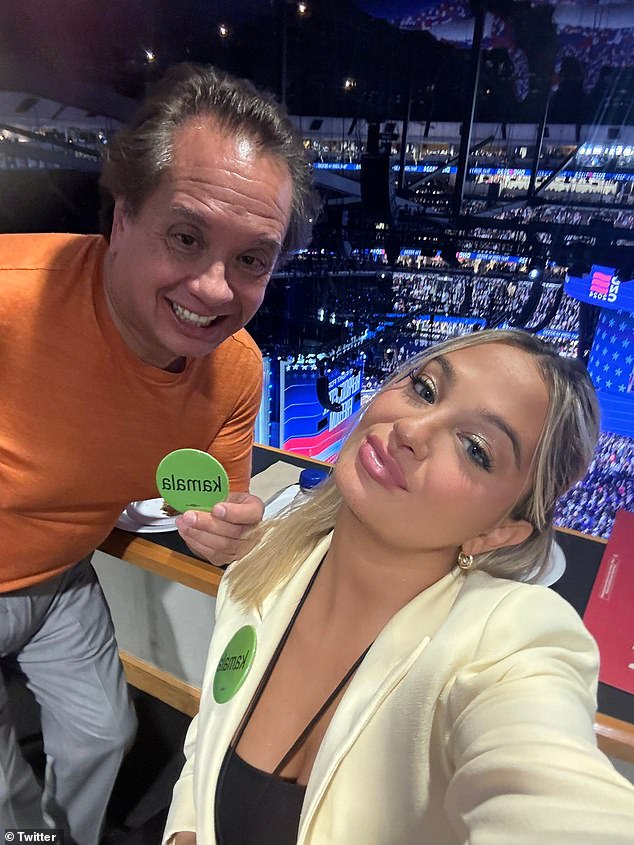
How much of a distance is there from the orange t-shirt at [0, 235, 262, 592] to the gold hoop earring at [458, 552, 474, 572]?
0.63m

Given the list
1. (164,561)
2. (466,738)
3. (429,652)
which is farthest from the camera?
(164,561)

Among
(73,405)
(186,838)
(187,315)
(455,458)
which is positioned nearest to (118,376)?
(73,405)

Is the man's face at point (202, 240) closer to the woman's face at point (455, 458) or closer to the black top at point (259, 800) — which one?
the woman's face at point (455, 458)

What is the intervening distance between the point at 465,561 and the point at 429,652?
144 mm

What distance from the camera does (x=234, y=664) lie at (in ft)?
2.84

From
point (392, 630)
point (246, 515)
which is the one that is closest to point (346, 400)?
A: point (246, 515)

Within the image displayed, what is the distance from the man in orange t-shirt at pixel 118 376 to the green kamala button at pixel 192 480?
0.03 metres

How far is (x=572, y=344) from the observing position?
1.33m

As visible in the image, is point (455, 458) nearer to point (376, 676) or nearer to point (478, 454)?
point (478, 454)

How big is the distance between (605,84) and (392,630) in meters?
1.20

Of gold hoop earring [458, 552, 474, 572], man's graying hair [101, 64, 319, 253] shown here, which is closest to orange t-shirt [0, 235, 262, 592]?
man's graying hair [101, 64, 319, 253]

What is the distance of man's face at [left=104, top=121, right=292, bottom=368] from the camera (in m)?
0.86

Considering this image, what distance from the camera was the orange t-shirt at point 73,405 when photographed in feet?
3.32

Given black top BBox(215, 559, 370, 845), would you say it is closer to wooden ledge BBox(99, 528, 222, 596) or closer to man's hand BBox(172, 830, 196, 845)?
man's hand BBox(172, 830, 196, 845)
